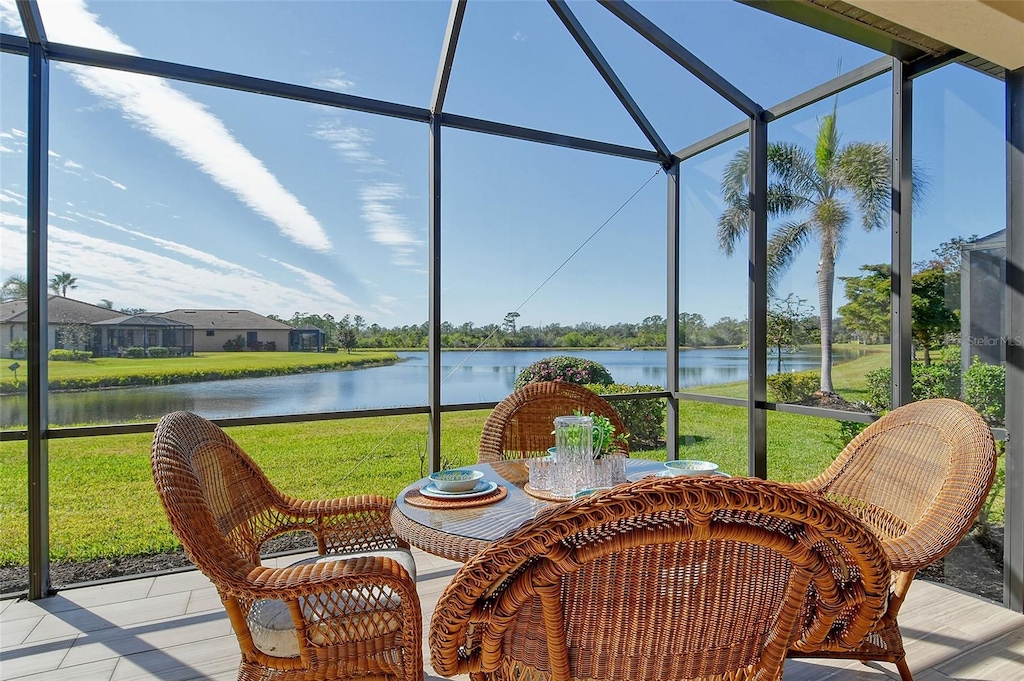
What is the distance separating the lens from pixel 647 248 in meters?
5.22

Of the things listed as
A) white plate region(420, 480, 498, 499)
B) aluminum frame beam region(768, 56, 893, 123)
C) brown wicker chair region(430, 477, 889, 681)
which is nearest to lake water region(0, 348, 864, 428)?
aluminum frame beam region(768, 56, 893, 123)

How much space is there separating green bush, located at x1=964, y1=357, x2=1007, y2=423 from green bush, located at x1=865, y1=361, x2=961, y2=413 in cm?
5

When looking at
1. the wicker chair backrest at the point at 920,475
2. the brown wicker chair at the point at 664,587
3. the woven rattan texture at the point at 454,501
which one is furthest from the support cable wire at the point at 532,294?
the brown wicker chair at the point at 664,587

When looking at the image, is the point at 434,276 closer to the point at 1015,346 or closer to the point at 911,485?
the point at 911,485

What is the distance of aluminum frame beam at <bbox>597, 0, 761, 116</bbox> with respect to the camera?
3.25m

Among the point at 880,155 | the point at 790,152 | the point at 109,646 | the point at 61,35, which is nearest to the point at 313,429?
the point at 109,646

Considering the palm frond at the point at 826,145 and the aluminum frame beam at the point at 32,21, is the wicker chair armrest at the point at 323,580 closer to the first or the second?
the aluminum frame beam at the point at 32,21

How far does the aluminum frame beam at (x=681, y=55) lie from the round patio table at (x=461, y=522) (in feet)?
9.29

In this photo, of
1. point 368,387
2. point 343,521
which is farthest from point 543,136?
point 343,521

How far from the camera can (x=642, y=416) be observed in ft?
16.6

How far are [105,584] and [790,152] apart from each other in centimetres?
492

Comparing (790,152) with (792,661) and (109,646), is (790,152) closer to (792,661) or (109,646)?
(792,661)

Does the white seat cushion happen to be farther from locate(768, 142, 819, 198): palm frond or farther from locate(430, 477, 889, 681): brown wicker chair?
locate(768, 142, 819, 198): palm frond

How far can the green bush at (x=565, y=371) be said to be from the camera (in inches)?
197
